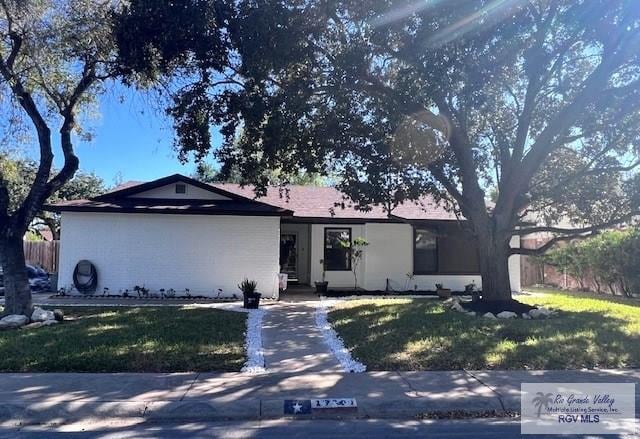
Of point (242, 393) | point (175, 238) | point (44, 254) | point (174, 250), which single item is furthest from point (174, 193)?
point (242, 393)

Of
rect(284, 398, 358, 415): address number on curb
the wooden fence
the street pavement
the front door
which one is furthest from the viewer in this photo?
the wooden fence

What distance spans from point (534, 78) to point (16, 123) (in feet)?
38.3

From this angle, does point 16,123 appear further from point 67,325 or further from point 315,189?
point 315,189

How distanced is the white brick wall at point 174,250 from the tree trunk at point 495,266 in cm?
613

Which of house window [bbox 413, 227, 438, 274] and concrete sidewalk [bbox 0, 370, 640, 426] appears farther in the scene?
house window [bbox 413, 227, 438, 274]

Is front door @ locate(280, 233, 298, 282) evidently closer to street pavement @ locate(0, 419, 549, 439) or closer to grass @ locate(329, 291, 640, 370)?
grass @ locate(329, 291, 640, 370)

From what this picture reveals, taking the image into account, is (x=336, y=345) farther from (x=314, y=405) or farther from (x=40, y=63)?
(x=40, y=63)

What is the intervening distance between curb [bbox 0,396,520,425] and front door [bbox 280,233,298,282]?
1507 centimetres

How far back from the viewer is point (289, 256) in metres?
21.3

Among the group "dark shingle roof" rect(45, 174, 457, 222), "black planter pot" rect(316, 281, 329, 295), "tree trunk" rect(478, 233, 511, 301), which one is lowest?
"black planter pot" rect(316, 281, 329, 295)

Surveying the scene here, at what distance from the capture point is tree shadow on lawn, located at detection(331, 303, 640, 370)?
311 inches

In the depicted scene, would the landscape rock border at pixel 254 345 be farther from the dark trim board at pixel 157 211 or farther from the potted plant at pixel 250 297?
the dark trim board at pixel 157 211

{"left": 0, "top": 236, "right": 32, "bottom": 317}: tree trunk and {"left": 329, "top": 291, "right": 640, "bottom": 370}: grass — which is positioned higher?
{"left": 0, "top": 236, "right": 32, "bottom": 317}: tree trunk

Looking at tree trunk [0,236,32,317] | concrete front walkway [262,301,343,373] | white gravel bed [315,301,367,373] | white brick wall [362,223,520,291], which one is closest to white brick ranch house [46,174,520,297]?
white brick wall [362,223,520,291]
